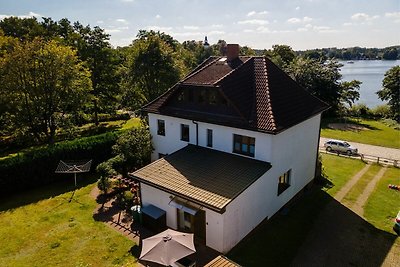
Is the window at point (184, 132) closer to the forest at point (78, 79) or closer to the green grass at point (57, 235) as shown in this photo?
the green grass at point (57, 235)

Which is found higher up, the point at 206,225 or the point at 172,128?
the point at 172,128

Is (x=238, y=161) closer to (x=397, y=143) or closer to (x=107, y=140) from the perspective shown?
(x=107, y=140)

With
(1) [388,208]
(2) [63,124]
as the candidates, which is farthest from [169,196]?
(2) [63,124]

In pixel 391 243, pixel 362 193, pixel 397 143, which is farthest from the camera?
pixel 397 143

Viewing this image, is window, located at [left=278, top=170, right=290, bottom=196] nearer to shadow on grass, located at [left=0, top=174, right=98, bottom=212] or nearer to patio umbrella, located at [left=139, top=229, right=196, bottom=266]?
patio umbrella, located at [left=139, top=229, right=196, bottom=266]

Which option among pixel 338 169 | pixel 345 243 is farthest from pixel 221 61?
pixel 345 243

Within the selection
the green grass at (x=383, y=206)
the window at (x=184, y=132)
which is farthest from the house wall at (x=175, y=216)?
the green grass at (x=383, y=206)

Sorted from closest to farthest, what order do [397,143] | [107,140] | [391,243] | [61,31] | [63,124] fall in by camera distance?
[391,243] < [107,140] < [63,124] < [397,143] < [61,31]
